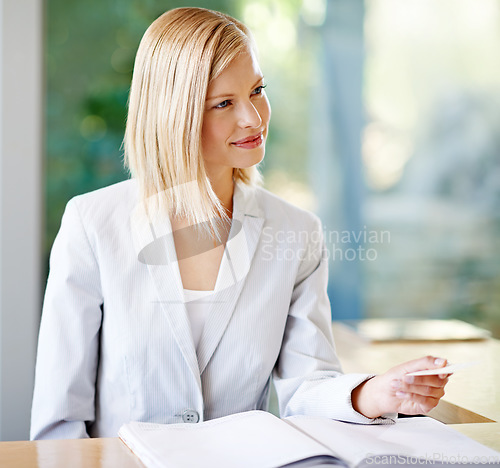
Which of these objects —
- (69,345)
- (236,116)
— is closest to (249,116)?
(236,116)

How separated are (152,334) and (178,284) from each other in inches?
4.7

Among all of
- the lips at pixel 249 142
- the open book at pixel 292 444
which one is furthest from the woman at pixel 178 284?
the open book at pixel 292 444

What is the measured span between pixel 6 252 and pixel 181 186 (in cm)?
133

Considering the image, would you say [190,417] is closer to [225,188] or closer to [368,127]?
[225,188]

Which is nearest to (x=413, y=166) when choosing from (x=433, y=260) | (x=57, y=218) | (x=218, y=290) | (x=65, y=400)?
(x=433, y=260)

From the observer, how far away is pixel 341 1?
10.8ft

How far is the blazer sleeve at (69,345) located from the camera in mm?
1359

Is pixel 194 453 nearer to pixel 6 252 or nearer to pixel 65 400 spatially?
pixel 65 400

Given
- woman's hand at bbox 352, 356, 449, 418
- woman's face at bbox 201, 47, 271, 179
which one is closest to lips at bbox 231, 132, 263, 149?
woman's face at bbox 201, 47, 271, 179

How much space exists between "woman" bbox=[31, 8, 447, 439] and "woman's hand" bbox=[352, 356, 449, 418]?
135 millimetres

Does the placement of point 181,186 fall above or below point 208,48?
below

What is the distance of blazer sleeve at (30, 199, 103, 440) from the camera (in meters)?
1.36

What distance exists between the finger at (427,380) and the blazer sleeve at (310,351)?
0.48 ft

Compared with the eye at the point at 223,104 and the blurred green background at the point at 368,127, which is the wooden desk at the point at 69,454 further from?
the blurred green background at the point at 368,127
